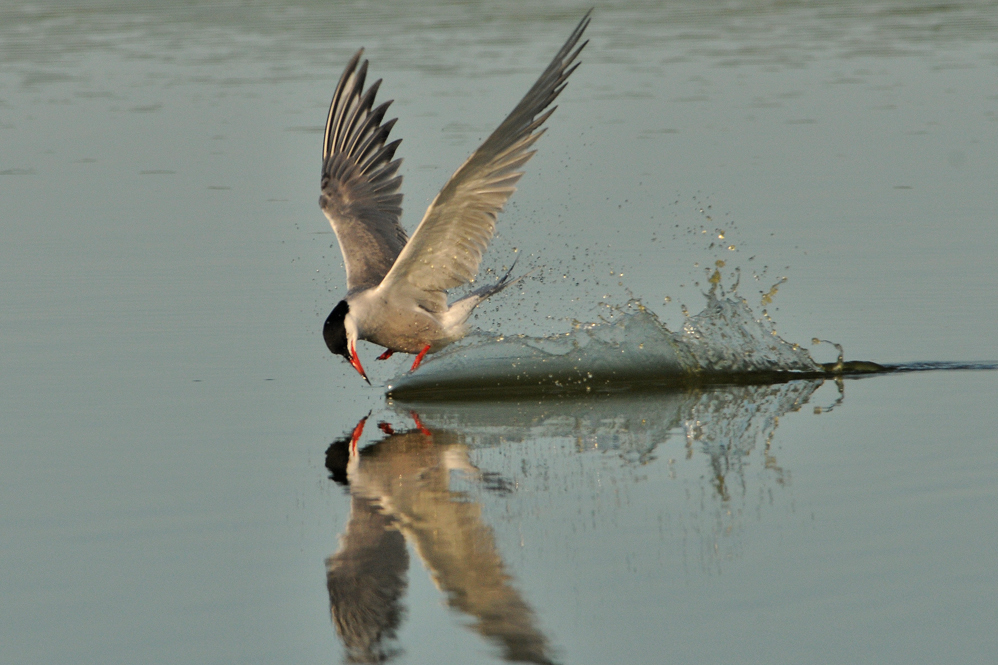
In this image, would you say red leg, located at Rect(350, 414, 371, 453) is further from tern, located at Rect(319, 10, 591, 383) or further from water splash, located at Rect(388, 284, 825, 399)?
water splash, located at Rect(388, 284, 825, 399)

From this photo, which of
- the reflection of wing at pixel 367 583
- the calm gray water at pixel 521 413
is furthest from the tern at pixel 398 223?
the reflection of wing at pixel 367 583

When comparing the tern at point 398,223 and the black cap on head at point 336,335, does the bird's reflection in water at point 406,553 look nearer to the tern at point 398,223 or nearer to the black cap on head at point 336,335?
the black cap on head at point 336,335

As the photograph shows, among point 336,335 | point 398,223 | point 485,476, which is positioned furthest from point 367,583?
point 398,223

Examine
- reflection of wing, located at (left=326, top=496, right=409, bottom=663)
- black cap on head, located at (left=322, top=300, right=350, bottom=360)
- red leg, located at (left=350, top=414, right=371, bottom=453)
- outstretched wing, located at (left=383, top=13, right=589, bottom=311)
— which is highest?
outstretched wing, located at (left=383, top=13, right=589, bottom=311)

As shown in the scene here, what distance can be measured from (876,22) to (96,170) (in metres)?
14.2

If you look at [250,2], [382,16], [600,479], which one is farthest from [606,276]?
[250,2]

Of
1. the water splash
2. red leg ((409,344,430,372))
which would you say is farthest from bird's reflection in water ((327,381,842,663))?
red leg ((409,344,430,372))

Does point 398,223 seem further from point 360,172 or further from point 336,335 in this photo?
point 336,335

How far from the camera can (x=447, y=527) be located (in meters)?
4.91

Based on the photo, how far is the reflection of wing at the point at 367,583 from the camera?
402 centimetres

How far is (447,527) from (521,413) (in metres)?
1.86

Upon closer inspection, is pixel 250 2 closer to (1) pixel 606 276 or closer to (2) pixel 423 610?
(1) pixel 606 276

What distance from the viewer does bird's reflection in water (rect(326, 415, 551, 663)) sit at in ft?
13.2

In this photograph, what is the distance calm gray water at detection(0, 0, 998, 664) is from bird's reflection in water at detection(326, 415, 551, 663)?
0.06ft
